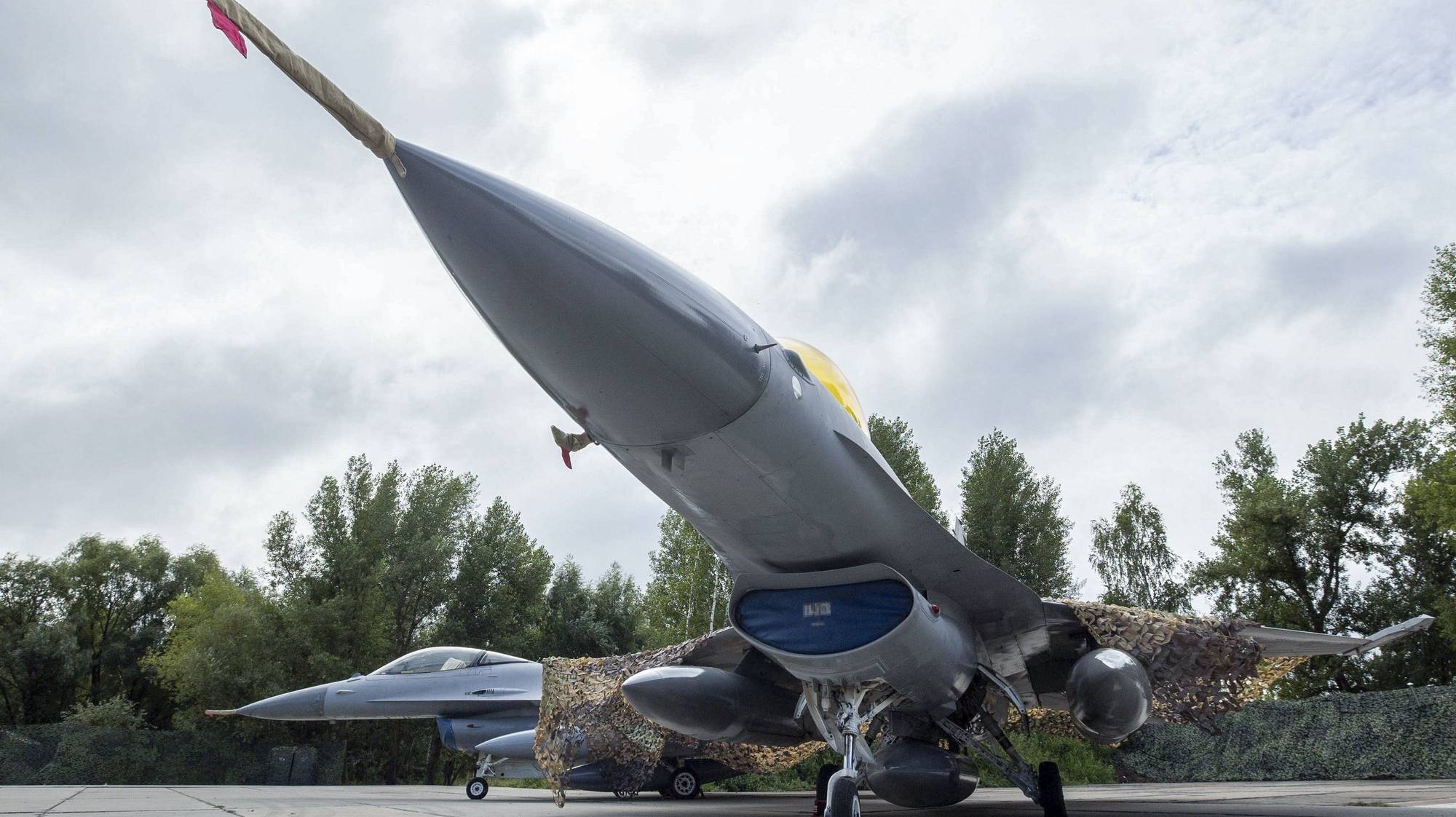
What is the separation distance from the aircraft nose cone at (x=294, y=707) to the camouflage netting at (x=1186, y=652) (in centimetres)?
1147

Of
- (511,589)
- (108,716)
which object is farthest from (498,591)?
(108,716)

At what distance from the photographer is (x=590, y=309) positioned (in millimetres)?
2607

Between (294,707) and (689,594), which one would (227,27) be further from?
(689,594)

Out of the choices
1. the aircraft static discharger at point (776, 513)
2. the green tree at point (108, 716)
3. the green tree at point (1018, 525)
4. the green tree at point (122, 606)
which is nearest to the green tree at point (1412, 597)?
the green tree at point (1018, 525)

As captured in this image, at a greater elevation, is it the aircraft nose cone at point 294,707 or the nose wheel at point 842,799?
the nose wheel at point 842,799

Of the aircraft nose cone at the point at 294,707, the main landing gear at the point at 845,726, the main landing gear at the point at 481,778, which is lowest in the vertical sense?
the main landing gear at the point at 481,778

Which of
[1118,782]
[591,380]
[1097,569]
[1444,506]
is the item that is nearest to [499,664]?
[591,380]

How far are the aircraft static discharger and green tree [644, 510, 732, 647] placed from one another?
48.5ft

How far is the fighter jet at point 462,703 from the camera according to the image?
11484 mm

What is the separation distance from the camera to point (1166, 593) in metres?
27.8

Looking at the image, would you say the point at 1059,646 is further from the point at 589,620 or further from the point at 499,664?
the point at 589,620

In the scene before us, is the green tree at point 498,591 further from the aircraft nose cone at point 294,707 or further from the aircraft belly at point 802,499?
the aircraft belly at point 802,499

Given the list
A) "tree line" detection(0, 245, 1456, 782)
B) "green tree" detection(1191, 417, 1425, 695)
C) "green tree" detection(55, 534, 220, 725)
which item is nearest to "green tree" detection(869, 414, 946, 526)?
"tree line" detection(0, 245, 1456, 782)

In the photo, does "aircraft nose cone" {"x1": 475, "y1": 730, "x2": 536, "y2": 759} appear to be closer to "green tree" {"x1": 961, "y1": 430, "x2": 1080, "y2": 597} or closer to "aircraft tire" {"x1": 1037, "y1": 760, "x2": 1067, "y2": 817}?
"aircraft tire" {"x1": 1037, "y1": 760, "x2": 1067, "y2": 817}
